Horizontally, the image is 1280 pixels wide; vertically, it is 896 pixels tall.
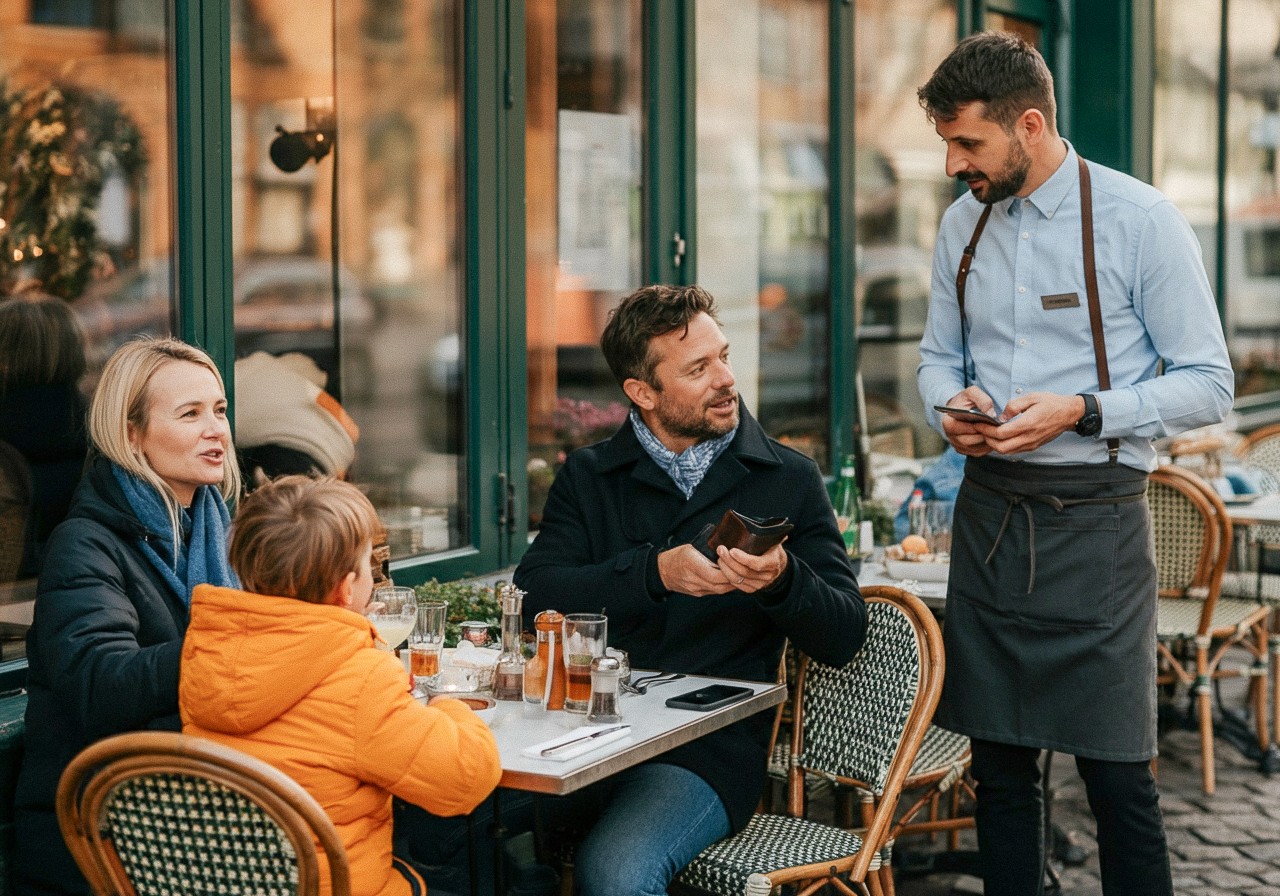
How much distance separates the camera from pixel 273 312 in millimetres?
4703

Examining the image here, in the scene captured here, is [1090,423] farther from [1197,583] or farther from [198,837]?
[1197,583]

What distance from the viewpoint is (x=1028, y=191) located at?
11.1 feet

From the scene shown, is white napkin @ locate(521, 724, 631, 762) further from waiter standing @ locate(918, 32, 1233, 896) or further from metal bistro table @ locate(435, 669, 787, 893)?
waiter standing @ locate(918, 32, 1233, 896)

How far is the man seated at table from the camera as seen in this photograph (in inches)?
126

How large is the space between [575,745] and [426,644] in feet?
1.76

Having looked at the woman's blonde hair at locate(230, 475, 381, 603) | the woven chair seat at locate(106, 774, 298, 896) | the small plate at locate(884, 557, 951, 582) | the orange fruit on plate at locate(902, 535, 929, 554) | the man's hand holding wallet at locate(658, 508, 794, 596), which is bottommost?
the woven chair seat at locate(106, 774, 298, 896)

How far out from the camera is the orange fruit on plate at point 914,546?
4648 mm

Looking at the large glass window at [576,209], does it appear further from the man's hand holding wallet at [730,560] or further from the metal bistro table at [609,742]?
the metal bistro table at [609,742]

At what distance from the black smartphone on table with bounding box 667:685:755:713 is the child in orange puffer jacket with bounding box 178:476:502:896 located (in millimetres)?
579

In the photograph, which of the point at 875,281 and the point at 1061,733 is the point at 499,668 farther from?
the point at 875,281

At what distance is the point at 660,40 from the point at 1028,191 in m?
2.53

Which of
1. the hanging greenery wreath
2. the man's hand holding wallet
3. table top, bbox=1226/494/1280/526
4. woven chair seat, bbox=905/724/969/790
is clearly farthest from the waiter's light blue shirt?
table top, bbox=1226/494/1280/526

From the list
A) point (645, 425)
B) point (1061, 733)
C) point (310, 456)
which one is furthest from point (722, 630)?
point (310, 456)

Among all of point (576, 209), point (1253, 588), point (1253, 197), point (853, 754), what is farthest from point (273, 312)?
point (1253, 197)
